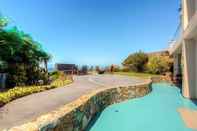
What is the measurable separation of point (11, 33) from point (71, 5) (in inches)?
595

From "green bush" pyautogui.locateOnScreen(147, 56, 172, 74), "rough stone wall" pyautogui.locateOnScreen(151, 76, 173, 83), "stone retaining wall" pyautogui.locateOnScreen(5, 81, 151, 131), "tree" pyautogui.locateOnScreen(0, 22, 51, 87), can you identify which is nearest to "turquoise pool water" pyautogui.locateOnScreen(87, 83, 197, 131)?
"stone retaining wall" pyautogui.locateOnScreen(5, 81, 151, 131)

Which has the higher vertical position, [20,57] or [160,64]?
[20,57]

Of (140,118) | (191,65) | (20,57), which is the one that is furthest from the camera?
(20,57)

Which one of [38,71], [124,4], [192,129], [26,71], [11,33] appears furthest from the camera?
[124,4]

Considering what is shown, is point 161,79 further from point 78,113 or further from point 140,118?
point 78,113

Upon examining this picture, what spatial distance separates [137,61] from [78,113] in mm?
33295

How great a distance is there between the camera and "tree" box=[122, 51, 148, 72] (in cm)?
4012

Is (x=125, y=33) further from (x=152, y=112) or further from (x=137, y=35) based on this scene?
(x=152, y=112)

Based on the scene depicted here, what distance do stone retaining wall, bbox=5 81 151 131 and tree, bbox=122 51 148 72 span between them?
24.7 m

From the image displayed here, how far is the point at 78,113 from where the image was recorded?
25.8ft

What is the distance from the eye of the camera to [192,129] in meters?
8.56

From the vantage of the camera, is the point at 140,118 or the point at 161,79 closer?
the point at 140,118

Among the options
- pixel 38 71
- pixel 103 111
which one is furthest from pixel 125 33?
pixel 103 111

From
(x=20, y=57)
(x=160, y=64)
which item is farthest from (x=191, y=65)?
(x=160, y=64)
